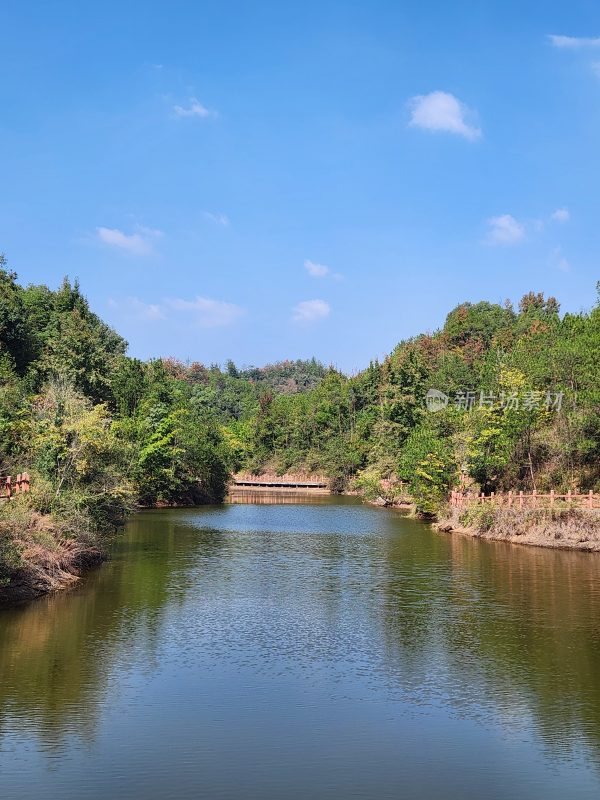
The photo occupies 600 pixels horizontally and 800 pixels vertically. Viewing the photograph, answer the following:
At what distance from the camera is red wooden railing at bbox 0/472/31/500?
84.5 feet

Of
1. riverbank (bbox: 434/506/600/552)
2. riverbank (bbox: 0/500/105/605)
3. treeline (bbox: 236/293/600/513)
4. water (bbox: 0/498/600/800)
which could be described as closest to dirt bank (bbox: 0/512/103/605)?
riverbank (bbox: 0/500/105/605)

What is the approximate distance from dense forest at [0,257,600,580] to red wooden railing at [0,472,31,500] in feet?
1.19

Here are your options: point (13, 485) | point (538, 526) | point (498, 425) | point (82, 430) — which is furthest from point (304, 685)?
point (498, 425)

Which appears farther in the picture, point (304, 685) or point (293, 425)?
point (293, 425)

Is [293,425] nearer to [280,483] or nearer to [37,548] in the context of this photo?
[280,483]

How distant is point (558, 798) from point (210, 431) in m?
69.7

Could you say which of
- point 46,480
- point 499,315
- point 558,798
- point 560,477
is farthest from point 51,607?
point 499,315

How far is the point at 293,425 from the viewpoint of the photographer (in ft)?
399

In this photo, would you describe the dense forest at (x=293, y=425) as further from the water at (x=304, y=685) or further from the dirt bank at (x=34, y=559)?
the water at (x=304, y=685)

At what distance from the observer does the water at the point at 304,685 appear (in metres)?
11.5

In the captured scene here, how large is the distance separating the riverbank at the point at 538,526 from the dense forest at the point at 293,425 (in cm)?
468

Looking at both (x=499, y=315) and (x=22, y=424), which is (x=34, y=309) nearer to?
(x=22, y=424)

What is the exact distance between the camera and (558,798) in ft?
35.5

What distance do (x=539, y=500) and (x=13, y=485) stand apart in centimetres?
A: 2619
